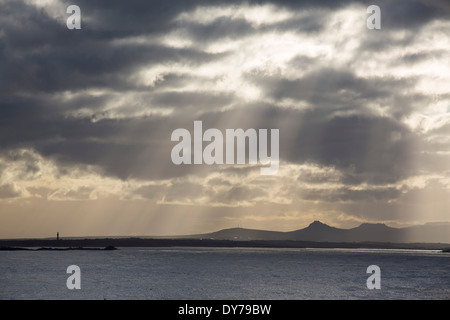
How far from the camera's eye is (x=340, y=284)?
311ft

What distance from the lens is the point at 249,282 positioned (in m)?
95.8

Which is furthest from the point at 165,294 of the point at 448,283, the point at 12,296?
the point at 448,283
